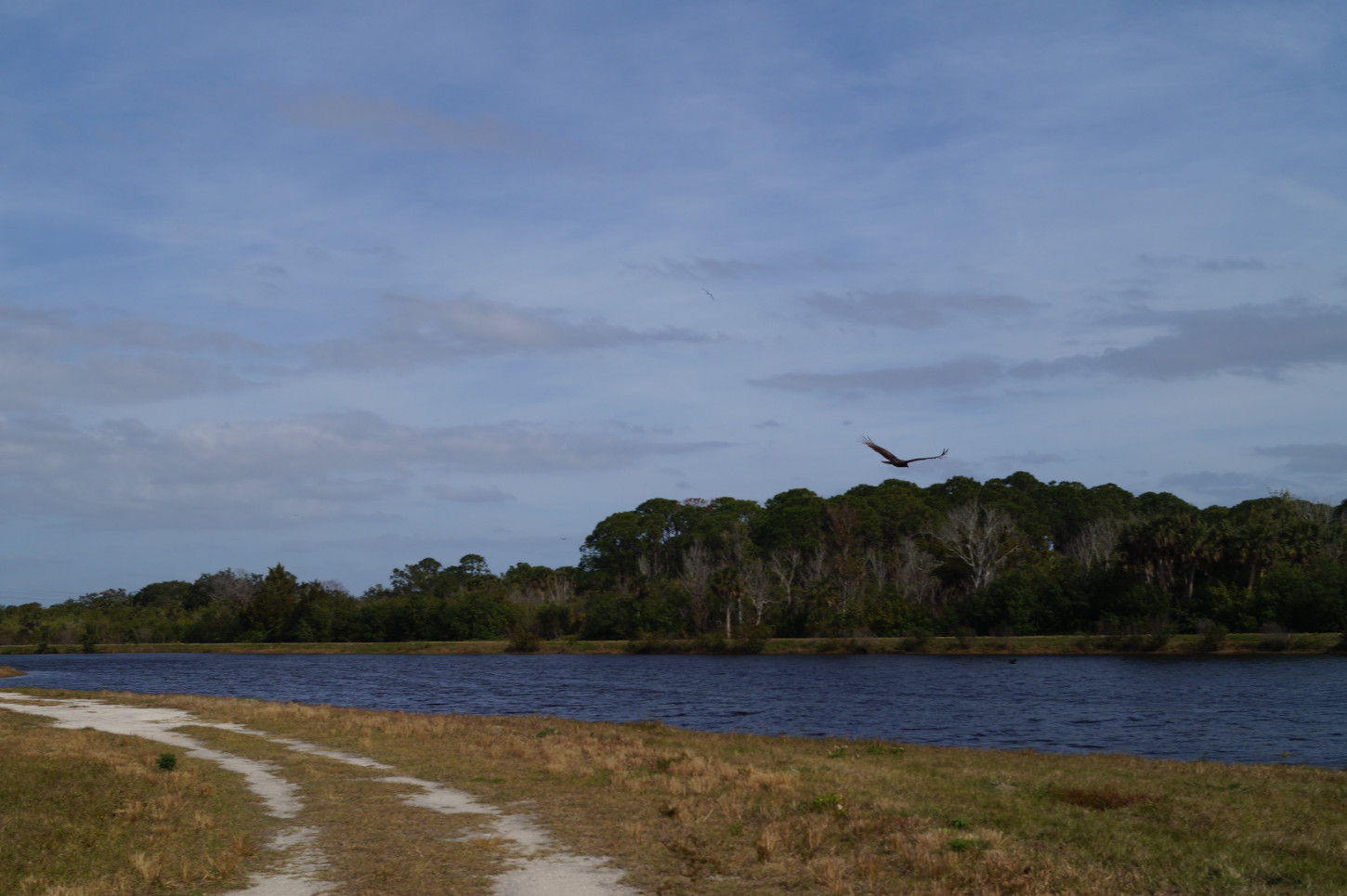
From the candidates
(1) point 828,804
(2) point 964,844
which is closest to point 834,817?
(1) point 828,804

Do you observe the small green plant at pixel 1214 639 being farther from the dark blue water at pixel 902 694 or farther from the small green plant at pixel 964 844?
the small green plant at pixel 964 844

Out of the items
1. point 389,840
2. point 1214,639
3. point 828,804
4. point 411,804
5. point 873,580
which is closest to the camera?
point 389,840

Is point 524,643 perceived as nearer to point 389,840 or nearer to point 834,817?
point 834,817

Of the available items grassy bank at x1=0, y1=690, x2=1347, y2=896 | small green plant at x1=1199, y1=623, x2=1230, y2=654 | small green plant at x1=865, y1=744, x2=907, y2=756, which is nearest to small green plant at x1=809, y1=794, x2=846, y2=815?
grassy bank at x1=0, y1=690, x2=1347, y2=896

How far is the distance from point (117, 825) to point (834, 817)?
12.4m

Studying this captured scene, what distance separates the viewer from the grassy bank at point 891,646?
83.8 meters

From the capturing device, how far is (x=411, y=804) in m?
19.0

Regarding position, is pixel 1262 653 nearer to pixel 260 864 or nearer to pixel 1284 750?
pixel 1284 750

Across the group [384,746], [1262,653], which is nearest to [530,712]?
[384,746]

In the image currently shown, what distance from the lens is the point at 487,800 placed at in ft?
64.3

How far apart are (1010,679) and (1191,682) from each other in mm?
11899

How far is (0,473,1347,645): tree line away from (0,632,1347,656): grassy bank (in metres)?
2.19

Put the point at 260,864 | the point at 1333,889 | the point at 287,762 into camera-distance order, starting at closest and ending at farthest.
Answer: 1. the point at 1333,889
2. the point at 260,864
3. the point at 287,762

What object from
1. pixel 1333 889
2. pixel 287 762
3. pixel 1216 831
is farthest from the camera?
pixel 287 762
